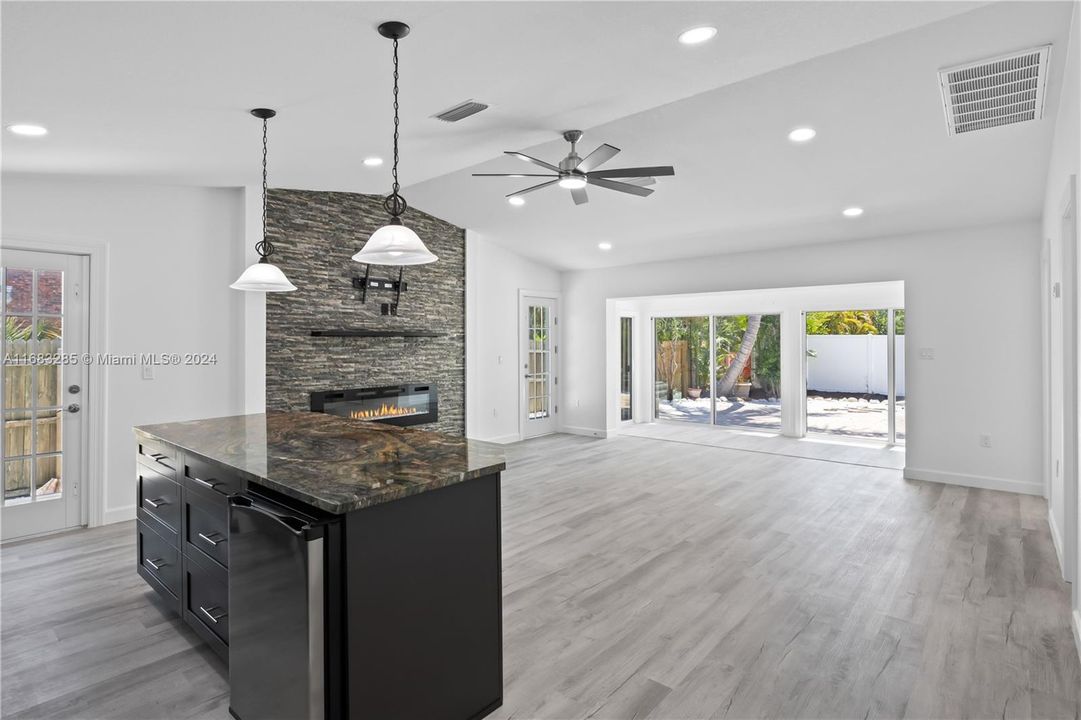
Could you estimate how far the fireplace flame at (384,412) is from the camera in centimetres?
614

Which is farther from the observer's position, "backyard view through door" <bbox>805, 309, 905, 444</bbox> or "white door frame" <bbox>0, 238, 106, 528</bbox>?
"backyard view through door" <bbox>805, 309, 905, 444</bbox>

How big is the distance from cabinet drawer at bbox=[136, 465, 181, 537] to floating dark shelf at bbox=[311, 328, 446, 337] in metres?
2.71

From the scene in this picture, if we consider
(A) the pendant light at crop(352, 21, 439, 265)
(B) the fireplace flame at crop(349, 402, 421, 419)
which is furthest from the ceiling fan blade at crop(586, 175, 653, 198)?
(B) the fireplace flame at crop(349, 402, 421, 419)

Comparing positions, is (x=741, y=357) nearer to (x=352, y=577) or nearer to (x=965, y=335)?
(x=965, y=335)

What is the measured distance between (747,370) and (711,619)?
6486mm

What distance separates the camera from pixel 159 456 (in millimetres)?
2910

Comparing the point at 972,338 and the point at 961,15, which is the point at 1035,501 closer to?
the point at 972,338

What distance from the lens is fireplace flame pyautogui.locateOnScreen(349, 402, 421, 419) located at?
614 centimetres

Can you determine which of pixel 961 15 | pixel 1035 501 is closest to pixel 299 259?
pixel 961 15

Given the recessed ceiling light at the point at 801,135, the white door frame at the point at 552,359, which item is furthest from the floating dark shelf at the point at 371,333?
the recessed ceiling light at the point at 801,135

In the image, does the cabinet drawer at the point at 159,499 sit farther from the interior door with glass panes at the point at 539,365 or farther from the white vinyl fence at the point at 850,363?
the white vinyl fence at the point at 850,363

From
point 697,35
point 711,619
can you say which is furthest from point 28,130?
point 711,619

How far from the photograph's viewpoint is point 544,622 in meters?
2.78

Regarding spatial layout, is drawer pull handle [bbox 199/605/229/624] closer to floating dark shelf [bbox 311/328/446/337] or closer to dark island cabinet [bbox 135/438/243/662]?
dark island cabinet [bbox 135/438/243/662]
